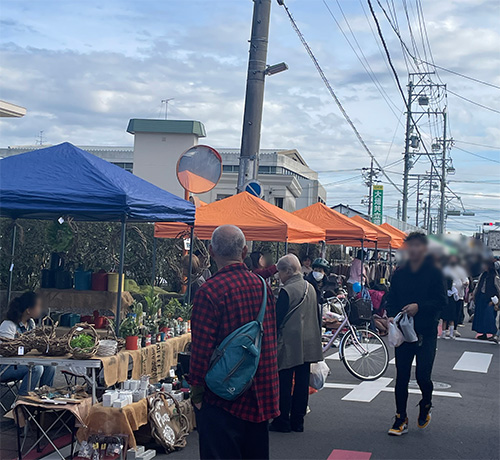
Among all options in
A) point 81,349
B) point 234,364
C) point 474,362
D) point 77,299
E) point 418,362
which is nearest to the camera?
point 234,364

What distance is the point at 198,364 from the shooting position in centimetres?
384

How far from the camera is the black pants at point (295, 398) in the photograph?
6.83 m

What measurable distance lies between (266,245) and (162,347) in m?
15.9

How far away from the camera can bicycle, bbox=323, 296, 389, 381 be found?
985 centimetres

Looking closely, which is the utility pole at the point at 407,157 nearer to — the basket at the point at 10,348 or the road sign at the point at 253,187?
the road sign at the point at 253,187

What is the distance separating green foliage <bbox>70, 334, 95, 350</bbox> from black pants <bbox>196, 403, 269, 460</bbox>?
260 centimetres

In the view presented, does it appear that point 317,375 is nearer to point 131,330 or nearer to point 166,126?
point 131,330

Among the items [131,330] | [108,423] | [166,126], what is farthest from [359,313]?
[166,126]

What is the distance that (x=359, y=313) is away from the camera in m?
10.1

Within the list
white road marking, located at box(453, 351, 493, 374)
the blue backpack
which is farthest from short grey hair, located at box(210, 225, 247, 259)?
white road marking, located at box(453, 351, 493, 374)

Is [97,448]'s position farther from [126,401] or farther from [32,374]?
[32,374]

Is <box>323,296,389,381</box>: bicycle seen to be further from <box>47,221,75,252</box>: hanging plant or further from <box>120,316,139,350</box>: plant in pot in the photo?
<box>47,221,75,252</box>: hanging plant

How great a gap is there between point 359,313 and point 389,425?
118 inches

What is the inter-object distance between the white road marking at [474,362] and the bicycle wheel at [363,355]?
75.7 inches
